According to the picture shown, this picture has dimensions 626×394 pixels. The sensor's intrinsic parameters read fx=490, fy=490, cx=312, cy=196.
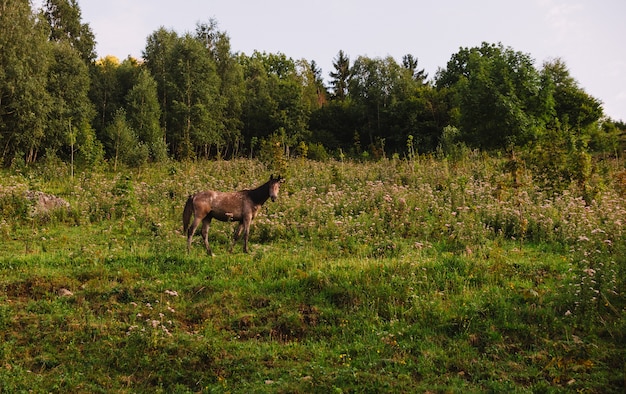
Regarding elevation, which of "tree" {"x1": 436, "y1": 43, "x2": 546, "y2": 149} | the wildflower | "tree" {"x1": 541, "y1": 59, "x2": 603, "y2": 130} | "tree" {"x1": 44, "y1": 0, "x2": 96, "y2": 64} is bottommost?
the wildflower

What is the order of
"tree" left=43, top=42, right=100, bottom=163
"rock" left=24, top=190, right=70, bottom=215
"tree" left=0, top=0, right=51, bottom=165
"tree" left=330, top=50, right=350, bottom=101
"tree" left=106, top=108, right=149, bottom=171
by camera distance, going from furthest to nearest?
"tree" left=330, top=50, right=350, bottom=101 → "tree" left=43, top=42, right=100, bottom=163 → "tree" left=0, top=0, right=51, bottom=165 → "tree" left=106, top=108, right=149, bottom=171 → "rock" left=24, top=190, right=70, bottom=215

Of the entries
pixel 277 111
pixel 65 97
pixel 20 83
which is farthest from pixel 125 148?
pixel 277 111

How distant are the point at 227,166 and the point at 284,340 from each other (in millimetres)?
18542

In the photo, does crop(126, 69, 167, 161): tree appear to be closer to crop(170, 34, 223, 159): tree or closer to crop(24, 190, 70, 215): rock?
crop(170, 34, 223, 159): tree

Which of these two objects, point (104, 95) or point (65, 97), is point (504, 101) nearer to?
point (65, 97)

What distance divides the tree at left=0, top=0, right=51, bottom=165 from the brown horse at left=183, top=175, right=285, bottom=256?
979 inches

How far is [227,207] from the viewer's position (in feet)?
44.0

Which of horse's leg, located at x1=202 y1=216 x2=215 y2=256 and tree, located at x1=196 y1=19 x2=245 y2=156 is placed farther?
tree, located at x1=196 y1=19 x2=245 y2=156

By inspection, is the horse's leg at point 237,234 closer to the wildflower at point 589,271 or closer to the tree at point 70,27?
the wildflower at point 589,271

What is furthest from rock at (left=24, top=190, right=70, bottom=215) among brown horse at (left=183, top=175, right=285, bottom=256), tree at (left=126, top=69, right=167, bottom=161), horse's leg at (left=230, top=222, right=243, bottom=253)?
tree at (left=126, top=69, right=167, bottom=161)

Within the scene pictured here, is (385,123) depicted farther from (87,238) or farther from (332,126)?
(87,238)

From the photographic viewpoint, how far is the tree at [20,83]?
106 ft

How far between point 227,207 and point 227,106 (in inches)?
1381

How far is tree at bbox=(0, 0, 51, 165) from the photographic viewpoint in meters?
32.3
